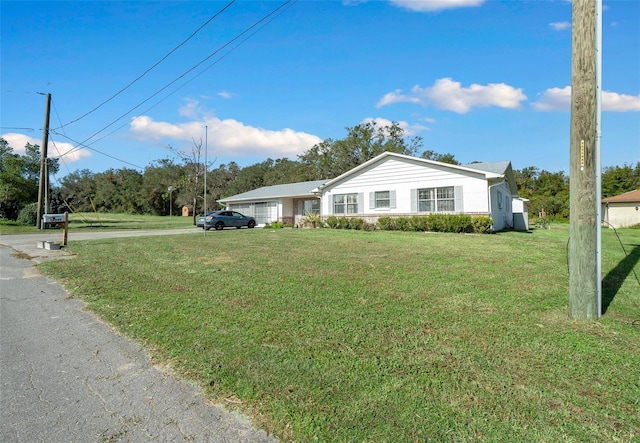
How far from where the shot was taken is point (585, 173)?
4113mm

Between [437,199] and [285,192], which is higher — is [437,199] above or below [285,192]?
below

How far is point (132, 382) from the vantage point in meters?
3.04

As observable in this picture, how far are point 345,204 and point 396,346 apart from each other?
1832cm

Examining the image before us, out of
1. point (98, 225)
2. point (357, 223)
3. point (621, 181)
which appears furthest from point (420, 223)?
point (621, 181)

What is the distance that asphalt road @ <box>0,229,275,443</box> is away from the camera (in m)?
2.36


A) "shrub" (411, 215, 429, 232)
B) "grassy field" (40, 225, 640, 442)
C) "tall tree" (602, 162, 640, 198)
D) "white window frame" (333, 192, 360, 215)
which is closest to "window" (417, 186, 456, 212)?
"shrub" (411, 215, 429, 232)

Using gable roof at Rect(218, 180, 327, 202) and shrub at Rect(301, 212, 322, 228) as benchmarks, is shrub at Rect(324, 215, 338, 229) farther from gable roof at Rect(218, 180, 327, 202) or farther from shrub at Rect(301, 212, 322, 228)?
gable roof at Rect(218, 180, 327, 202)

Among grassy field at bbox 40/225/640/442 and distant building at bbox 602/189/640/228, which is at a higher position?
distant building at bbox 602/189/640/228

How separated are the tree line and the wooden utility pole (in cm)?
1646

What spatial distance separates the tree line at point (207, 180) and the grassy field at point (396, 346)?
13849 mm

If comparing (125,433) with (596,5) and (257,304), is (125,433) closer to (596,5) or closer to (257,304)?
(257,304)

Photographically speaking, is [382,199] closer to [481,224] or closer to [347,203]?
[347,203]

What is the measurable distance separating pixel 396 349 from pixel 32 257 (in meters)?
11.7

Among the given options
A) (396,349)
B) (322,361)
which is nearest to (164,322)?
(322,361)
